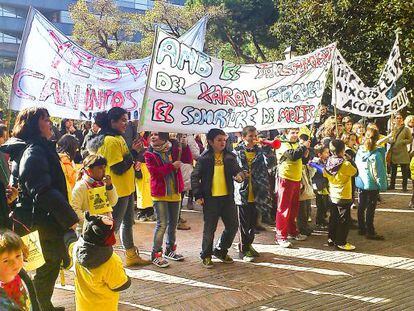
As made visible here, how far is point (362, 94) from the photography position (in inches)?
288

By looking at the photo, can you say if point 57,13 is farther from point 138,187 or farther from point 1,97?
point 138,187

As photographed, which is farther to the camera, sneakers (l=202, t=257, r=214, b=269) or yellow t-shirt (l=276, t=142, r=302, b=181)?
yellow t-shirt (l=276, t=142, r=302, b=181)

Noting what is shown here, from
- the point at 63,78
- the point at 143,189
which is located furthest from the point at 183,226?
the point at 63,78

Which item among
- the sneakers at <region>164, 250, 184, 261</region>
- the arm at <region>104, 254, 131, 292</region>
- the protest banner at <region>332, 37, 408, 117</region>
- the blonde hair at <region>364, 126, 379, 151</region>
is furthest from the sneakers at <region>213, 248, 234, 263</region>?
the blonde hair at <region>364, 126, 379, 151</region>

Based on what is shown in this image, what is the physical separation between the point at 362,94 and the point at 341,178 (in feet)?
4.81

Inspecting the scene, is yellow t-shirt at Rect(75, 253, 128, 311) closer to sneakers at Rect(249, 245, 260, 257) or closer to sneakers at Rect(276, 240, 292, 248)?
sneakers at Rect(249, 245, 260, 257)

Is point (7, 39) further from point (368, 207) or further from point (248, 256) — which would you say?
point (248, 256)

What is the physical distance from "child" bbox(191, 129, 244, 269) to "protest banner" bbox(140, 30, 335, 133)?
316mm

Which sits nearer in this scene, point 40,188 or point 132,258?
point 40,188

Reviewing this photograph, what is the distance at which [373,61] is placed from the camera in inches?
558

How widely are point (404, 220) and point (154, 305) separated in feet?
17.7

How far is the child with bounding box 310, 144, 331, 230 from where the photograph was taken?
25.2 feet

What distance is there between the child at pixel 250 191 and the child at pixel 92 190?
2.03 m

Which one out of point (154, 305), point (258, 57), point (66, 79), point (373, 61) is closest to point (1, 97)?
point (258, 57)
